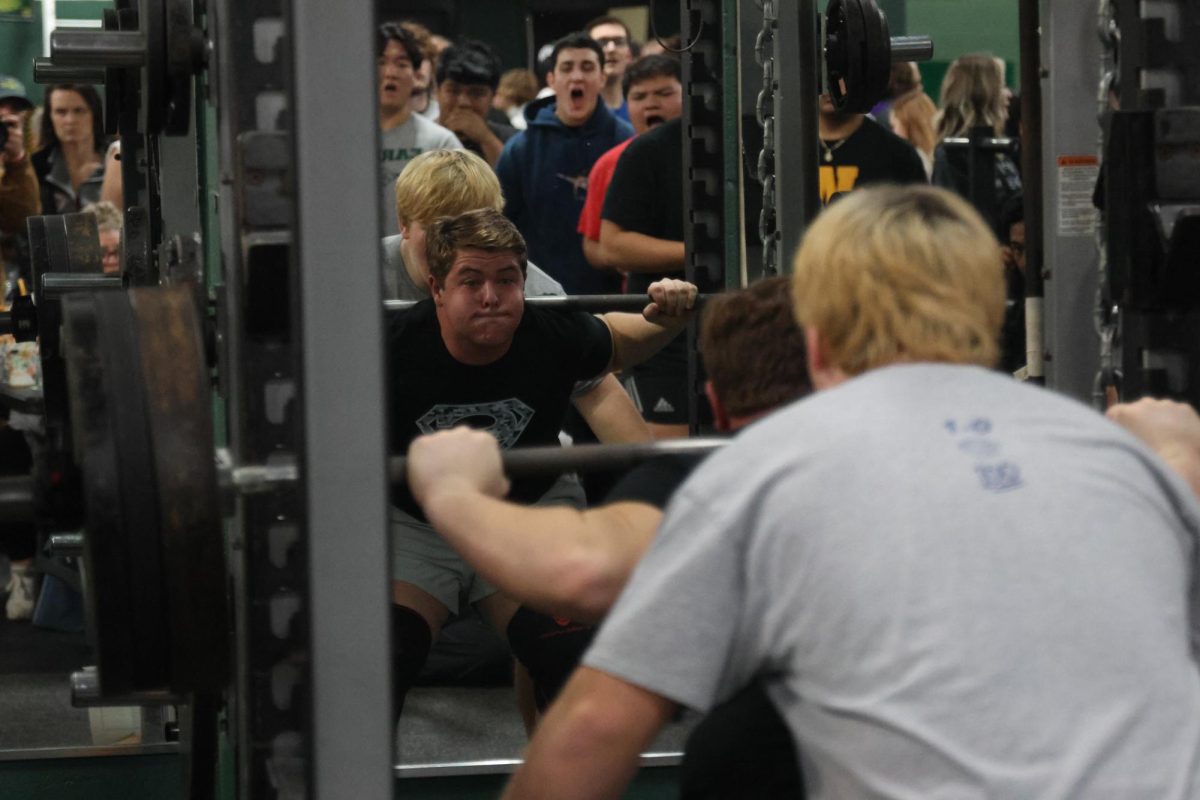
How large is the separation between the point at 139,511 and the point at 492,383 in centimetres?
150

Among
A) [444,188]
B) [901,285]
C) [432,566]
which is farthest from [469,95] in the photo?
[901,285]

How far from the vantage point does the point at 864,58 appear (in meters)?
3.49

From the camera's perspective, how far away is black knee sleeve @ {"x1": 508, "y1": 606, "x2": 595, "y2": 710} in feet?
10.5

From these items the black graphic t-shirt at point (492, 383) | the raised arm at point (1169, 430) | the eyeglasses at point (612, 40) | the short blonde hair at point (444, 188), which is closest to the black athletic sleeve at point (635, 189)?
the short blonde hair at point (444, 188)

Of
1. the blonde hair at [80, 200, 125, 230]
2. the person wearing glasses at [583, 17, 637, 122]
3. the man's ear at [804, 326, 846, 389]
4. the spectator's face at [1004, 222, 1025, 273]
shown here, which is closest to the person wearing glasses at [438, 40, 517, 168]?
the person wearing glasses at [583, 17, 637, 122]

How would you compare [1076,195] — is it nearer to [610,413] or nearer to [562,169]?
[610,413]

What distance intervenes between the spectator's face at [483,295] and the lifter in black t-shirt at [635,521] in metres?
1.30

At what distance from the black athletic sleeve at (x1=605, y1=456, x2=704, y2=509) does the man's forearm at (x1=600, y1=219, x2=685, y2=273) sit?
2679 millimetres

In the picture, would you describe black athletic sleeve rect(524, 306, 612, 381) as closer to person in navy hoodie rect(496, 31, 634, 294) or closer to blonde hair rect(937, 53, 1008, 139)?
person in navy hoodie rect(496, 31, 634, 294)

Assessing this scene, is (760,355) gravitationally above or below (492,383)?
above

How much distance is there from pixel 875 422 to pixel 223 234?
0.96 metres

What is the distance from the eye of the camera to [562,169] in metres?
5.61

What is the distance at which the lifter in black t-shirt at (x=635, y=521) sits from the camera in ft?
5.77

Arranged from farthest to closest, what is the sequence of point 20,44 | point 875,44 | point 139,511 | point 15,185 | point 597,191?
point 20,44
point 15,185
point 597,191
point 875,44
point 139,511
